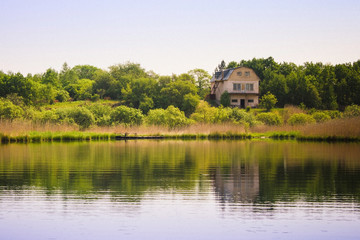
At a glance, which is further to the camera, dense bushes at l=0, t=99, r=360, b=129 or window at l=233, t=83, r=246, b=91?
window at l=233, t=83, r=246, b=91

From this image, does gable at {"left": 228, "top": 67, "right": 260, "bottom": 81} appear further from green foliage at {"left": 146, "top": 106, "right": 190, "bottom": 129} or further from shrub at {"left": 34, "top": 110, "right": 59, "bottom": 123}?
shrub at {"left": 34, "top": 110, "right": 59, "bottom": 123}

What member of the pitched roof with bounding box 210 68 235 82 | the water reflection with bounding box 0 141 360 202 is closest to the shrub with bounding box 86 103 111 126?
the pitched roof with bounding box 210 68 235 82

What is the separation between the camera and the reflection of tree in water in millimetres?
14898

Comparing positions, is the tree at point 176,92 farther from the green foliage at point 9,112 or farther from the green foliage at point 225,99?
the green foliage at point 9,112

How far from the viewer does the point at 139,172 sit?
20.8 metres

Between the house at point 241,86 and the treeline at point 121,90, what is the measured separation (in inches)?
214

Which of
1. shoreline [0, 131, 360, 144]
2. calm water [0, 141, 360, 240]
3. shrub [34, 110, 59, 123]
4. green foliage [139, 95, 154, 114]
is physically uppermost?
green foliage [139, 95, 154, 114]

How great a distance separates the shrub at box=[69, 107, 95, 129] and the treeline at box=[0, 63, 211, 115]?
14165 millimetres

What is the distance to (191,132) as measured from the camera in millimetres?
51750

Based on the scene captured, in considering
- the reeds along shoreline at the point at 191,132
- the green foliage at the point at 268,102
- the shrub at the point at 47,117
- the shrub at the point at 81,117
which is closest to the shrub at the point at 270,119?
the reeds along shoreline at the point at 191,132

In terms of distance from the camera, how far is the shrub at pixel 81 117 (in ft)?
176

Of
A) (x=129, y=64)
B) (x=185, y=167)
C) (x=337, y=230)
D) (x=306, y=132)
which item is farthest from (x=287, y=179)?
(x=129, y=64)

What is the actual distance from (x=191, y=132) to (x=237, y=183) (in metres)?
34.2

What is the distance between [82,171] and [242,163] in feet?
27.7
